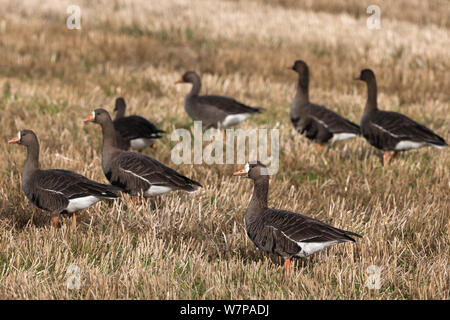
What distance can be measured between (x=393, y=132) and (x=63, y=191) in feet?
16.2

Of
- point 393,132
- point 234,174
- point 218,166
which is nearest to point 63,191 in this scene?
point 234,174

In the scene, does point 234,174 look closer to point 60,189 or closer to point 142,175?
point 142,175

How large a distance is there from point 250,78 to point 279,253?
10492 mm

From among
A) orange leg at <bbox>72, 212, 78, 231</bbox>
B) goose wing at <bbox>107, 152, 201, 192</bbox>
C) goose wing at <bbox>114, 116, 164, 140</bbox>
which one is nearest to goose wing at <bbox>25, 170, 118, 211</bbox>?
orange leg at <bbox>72, 212, 78, 231</bbox>

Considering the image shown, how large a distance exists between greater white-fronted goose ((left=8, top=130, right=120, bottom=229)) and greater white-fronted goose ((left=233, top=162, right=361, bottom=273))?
4.93 ft

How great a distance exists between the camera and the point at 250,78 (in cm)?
1490

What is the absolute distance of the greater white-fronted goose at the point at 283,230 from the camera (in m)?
4.61

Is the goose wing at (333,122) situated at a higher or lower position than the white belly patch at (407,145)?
higher

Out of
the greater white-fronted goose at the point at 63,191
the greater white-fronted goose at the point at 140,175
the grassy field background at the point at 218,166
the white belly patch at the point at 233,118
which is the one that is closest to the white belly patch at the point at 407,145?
the grassy field background at the point at 218,166

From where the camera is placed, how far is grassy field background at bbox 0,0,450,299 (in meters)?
4.59

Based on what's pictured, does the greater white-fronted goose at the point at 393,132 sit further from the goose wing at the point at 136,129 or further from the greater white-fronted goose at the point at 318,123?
the goose wing at the point at 136,129

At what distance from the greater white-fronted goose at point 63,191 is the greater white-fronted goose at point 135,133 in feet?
8.16

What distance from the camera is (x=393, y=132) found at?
8164 mm

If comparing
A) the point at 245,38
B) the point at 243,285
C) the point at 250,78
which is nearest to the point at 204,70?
the point at 250,78
